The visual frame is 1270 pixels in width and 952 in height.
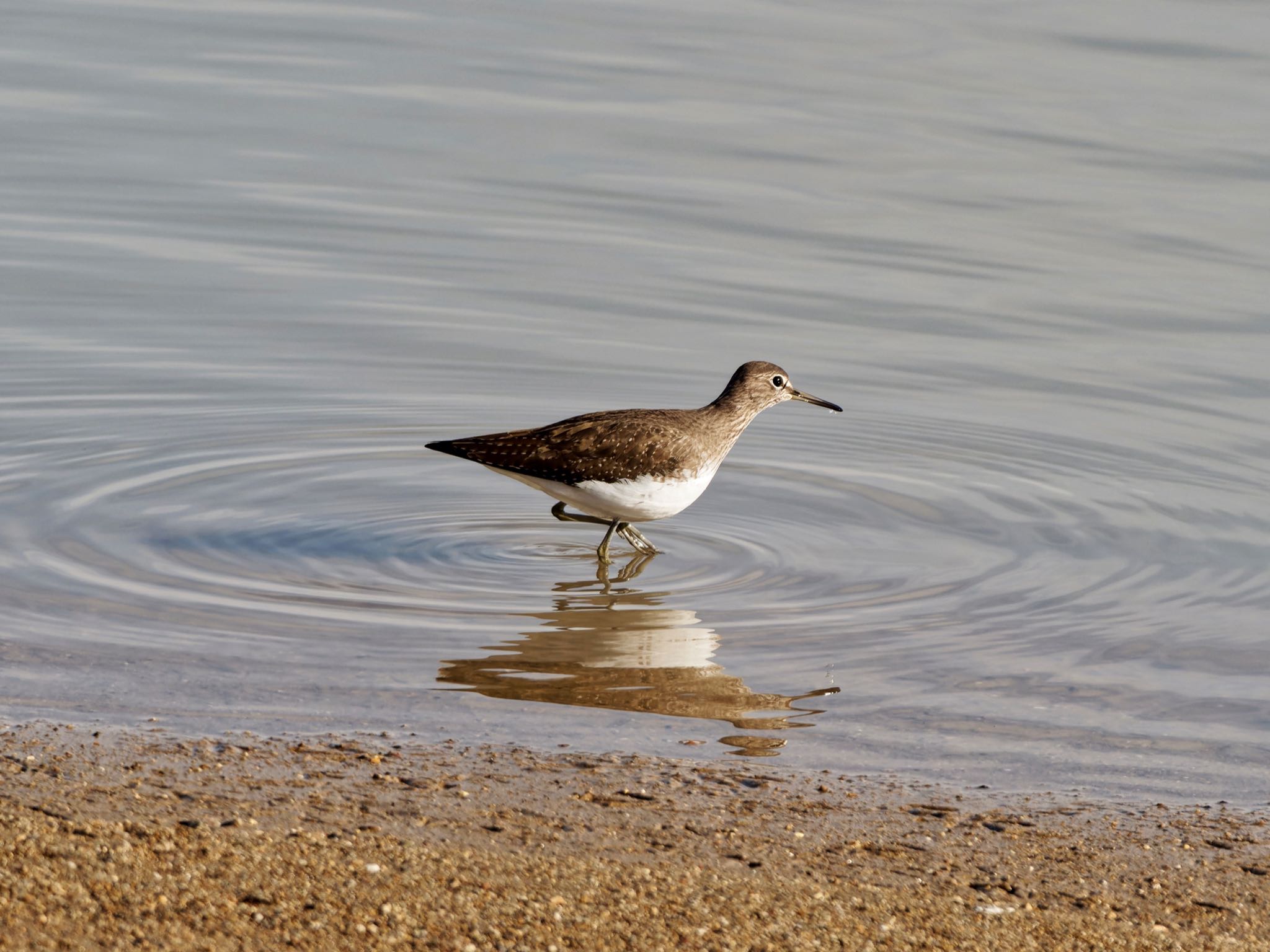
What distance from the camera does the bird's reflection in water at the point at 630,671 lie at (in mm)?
7777

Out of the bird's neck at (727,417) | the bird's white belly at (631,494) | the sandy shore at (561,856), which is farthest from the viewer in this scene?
the bird's neck at (727,417)

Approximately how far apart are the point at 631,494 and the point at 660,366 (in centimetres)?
402

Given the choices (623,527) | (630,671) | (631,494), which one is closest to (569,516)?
(623,527)

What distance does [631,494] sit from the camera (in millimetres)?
10227

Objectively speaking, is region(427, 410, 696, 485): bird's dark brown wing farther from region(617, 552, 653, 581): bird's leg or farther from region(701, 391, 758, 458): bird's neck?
region(617, 552, 653, 581): bird's leg

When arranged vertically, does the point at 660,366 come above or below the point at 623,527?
above

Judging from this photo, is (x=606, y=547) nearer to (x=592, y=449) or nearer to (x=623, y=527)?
(x=623, y=527)

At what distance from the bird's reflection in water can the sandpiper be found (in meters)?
0.80

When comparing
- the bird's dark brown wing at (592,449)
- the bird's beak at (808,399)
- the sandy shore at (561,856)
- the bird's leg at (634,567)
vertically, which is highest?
the bird's beak at (808,399)

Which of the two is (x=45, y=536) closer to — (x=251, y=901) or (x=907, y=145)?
(x=251, y=901)

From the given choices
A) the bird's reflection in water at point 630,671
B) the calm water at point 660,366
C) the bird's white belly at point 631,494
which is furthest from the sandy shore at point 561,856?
the bird's white belly at point 631,494

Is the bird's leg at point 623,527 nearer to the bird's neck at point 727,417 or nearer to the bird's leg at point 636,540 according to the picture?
the bird's leg at point 636,540

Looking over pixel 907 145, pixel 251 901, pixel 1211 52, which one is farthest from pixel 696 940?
pixel 1211 52

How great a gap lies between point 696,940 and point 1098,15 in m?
19.5
